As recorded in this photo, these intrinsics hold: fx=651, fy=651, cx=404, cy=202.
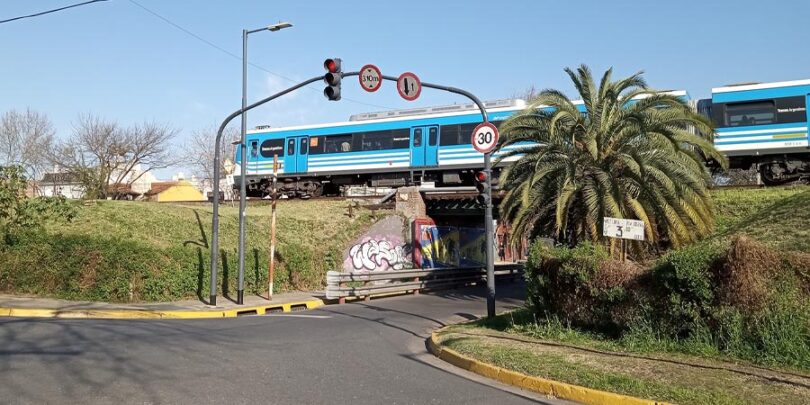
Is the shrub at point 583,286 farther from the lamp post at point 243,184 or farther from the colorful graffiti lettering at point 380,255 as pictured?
the colorful graffiti lettering at point 380,255

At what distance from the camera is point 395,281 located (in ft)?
86.9

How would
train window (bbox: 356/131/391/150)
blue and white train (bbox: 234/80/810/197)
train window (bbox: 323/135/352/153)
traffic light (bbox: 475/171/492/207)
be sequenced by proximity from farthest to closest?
train window (bbox: 323/135/352/153) → train window (bbox: 356/131/391/150) → blue and white train (bbox: 234/80/810/197) → traffic light (bbox: 475/171/492/207)

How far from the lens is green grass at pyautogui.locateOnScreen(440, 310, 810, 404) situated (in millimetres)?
7305

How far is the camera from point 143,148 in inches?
1927

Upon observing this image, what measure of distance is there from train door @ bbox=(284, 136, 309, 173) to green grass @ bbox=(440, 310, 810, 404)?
68.3 ft

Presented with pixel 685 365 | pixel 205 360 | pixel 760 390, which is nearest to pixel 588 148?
pixel 685 365

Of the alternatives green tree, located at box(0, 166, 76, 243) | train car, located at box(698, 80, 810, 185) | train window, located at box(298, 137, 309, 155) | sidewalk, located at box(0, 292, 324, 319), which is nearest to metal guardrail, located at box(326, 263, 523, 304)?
sidewalk, located at box(0, 292, 324, 319)

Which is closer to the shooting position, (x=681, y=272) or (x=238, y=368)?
(x=238, y=368)

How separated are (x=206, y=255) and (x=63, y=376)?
45.1 ft

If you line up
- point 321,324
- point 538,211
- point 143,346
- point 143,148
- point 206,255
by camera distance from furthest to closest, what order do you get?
point 143,148
point 206,255
point 538,211
point 321,324
point 143,346

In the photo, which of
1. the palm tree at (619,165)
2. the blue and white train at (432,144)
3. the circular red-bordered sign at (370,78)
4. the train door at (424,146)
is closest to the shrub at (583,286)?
the palm tree at (619,165)

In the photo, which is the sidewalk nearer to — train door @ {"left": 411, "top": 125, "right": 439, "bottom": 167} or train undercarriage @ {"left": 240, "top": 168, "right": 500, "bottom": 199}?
train undercarriage @ {"left": 240, "top": 168, "right": 500, "bottom": 199}

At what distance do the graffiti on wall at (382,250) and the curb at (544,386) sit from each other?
1784cm

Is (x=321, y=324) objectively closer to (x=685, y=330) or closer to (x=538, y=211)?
(x=538, y=211)
